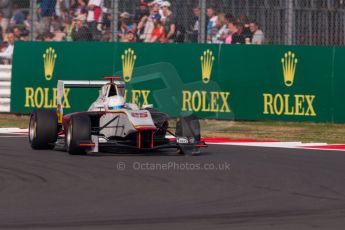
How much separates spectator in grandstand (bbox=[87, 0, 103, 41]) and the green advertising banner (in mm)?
583

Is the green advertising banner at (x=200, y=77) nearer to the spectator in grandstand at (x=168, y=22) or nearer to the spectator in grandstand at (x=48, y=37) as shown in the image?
the spectator in grandstand at (x=168, y=22)

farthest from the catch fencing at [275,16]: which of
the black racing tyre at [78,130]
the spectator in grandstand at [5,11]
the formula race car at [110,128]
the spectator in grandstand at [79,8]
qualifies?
the black racing tyre at [78,130]

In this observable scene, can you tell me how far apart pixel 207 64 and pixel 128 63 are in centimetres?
179

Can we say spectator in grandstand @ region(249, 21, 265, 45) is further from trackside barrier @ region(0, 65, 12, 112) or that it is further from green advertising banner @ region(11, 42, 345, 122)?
trackside barrier @ region(0, 65, 12, 112)

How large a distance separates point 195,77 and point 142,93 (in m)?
1.23

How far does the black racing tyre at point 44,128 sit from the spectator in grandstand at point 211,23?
658 cm

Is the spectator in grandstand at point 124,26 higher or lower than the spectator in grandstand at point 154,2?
lower

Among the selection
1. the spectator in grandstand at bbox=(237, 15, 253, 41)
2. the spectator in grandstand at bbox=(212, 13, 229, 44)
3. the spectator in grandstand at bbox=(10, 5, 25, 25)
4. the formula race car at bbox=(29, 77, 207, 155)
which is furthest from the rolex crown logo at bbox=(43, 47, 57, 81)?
the formula race car at bbox=(29, 77, 207, 155)

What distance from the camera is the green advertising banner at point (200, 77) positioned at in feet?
63.9

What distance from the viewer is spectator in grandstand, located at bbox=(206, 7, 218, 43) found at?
798 inches

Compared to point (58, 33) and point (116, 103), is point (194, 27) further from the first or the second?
point (116, 103)

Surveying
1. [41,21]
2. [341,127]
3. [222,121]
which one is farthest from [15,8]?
[341,127]

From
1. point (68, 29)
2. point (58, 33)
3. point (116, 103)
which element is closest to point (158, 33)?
point (68, 29)

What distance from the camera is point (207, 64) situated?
802 inches
